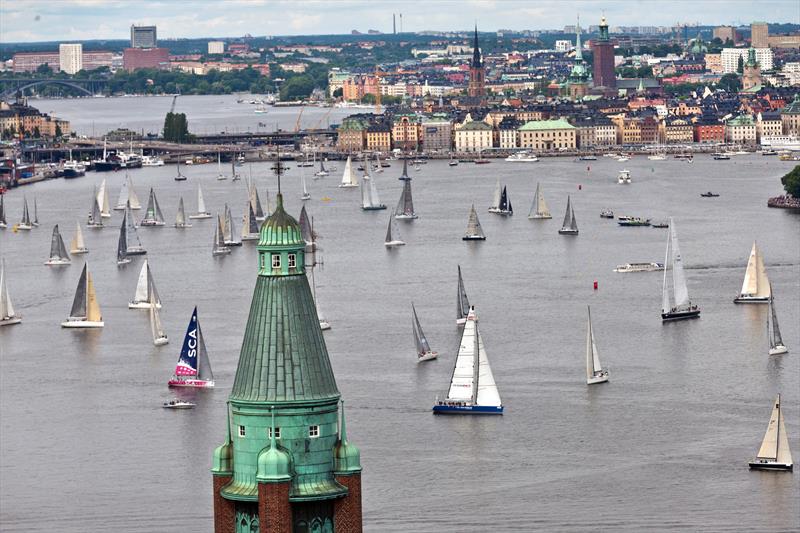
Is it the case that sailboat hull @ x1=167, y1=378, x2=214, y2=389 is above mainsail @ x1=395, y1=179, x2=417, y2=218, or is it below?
below

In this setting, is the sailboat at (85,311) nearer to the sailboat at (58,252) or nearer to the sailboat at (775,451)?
the sailboat at (58,252)

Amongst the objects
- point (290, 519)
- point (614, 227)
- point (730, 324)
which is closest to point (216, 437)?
point (730, 324)

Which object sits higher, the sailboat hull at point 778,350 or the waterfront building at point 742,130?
the waterfront building at point 742,130

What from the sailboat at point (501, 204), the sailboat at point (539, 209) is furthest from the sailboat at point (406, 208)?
the sailboat at point (539, 209)

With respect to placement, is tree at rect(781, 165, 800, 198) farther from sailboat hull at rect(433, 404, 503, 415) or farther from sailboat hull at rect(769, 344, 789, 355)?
sailboat hull at rect(433, 404, 503, 415)

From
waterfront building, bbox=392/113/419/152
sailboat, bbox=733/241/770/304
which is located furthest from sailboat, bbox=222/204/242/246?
waterfront building, bbox=392/113/419/152

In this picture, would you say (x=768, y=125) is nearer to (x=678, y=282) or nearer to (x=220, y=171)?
(x=220, y=171)

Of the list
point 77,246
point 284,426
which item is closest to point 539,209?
point 77,246
